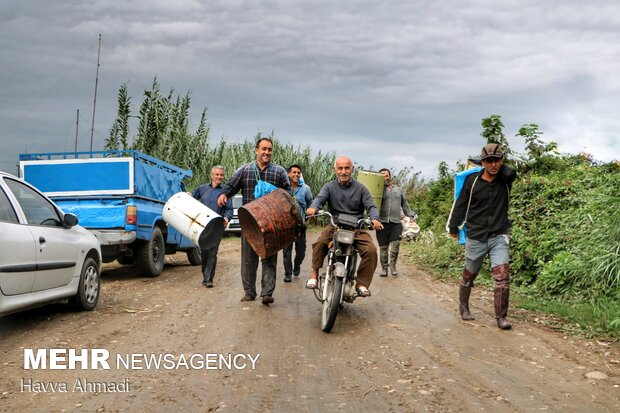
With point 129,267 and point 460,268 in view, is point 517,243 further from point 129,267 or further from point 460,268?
point 129,267

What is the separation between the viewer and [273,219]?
311 inches

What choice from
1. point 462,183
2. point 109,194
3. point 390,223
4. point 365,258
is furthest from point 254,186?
point 390,223

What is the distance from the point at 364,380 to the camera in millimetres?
5359

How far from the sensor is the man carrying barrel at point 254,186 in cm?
890

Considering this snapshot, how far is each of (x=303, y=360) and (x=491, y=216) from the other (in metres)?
3.19

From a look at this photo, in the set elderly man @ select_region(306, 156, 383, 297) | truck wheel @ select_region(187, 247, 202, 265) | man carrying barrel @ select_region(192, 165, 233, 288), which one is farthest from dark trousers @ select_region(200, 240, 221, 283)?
truck wheel @ select_region(187, 247, 202, 265)

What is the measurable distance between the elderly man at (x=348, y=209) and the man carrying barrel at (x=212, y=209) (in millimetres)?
2948

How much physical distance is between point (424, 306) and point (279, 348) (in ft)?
11.6

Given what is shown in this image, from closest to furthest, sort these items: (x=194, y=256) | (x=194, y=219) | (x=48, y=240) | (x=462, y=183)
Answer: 1. (x=48, y=240)
2. (x=462, y=183)
3. (x=194, y=219)
4. (x=194, y=256)

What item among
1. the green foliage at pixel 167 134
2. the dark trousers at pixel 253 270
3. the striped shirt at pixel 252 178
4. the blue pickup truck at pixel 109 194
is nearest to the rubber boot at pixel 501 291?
the dark trousers at pixel 253 270

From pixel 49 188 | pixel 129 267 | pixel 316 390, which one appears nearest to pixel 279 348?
pixel 316 390

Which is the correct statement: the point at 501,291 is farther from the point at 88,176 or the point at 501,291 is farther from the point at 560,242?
the point at 88,176

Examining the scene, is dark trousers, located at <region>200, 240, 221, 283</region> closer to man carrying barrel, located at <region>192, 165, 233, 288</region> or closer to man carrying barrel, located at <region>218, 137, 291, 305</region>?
man carrying barrel, located at <region>192, 165, 233, 288</region>

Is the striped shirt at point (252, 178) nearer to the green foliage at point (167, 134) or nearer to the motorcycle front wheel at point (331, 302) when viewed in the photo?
the motorcycle front wheel at point (331, 302)
